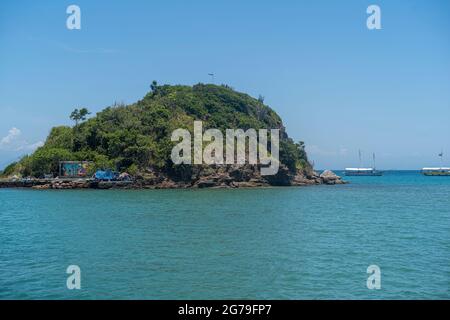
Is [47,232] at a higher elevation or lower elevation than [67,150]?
lower

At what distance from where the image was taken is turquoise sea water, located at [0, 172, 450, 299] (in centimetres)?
1532

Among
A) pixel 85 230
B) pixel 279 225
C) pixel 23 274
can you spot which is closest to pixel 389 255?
pixel 279 225

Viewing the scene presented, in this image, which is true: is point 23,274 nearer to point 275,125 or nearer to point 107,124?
point 107,124

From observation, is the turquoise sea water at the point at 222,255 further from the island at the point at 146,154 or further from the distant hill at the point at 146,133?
the distant hill at the point at 146,133

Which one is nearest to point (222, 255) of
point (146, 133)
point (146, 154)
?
point (146, 154)

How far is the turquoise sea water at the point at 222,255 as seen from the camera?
15.3m

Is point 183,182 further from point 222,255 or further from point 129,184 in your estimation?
point 222,255

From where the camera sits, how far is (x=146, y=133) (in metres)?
89.4

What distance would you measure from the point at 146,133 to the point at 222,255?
234 feet

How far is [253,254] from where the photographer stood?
68.4ft

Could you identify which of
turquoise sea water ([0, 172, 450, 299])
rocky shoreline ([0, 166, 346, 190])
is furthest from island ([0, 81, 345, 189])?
turquoise sea water ([0, 172, 450, 299])

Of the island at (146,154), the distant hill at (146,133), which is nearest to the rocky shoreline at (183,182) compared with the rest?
the island at (146,154)
